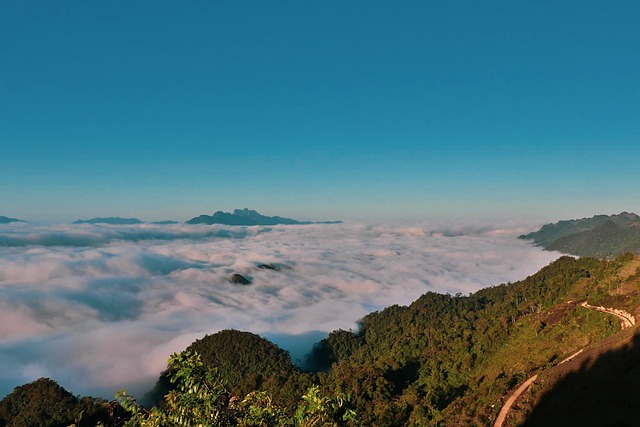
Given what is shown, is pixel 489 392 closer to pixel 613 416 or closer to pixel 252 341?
pixel 613 416

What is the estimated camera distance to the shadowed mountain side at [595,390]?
99.6 feet

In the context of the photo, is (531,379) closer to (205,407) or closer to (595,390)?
(595,390)

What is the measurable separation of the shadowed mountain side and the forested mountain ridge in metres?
2.41

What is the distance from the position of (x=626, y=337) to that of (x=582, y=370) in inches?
374

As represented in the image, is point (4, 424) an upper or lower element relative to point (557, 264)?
lower

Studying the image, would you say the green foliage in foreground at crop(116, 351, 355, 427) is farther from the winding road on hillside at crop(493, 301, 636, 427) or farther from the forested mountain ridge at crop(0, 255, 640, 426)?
the winding road on hillside at crop(493, 301, 636, 427)

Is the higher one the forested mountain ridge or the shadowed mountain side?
the shadowed mountain side

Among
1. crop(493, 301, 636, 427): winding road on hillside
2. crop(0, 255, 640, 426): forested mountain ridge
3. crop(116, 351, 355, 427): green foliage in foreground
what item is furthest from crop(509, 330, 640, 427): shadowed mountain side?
crop(116, 351, 355, 427): green foliage in foreground

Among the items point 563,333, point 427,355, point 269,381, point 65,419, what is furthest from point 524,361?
point 65,419

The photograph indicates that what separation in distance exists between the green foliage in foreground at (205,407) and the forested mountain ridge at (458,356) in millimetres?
585

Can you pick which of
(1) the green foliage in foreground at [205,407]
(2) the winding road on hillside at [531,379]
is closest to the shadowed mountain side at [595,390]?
(2) the winding road on hillside at [531,379]

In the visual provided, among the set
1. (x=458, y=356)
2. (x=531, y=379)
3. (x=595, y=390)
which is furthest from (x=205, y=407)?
(x=458, y=356)

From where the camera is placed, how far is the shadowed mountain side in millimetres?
30359

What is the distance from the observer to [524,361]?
66.6 m
